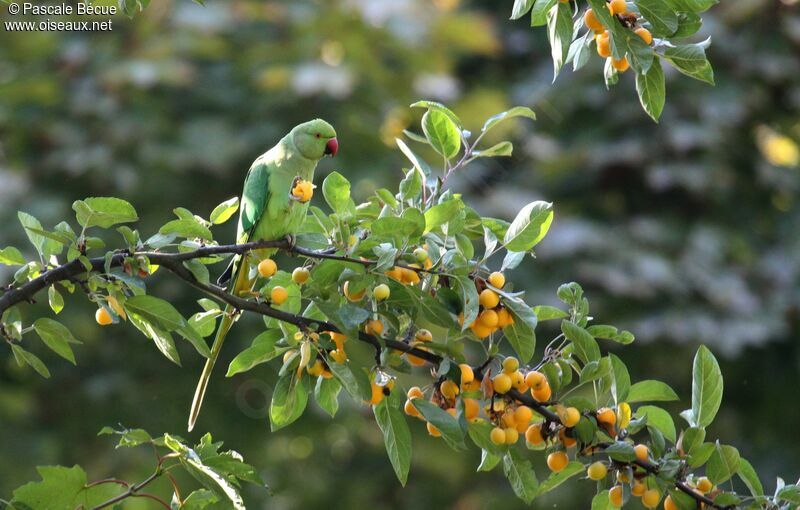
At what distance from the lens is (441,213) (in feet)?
5.57

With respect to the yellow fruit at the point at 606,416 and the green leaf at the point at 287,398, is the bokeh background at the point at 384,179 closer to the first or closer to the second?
the green leaf at the point at 287,398

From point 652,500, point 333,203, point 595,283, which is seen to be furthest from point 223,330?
point 595,283

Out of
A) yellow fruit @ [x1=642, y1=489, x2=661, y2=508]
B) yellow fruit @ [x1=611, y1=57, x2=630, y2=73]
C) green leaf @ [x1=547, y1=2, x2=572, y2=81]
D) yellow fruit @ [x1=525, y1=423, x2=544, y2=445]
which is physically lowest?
yellow fruit @ [x1=642, y1=489, x2=661, y2=508]

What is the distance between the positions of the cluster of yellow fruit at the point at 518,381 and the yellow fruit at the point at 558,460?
10 centimetres

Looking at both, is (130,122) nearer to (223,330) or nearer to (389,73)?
(389,73)

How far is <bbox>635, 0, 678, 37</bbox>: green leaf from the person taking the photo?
1730mm

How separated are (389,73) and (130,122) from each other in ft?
5.54

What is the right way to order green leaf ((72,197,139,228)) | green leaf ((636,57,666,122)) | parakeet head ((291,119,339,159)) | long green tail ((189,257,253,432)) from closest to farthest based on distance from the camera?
green leaf ((72,197,139,228))
green leaf ((636,57,666,122))
long green tail ((189,257,253,432))
parakeet head ((291,119,339,159))

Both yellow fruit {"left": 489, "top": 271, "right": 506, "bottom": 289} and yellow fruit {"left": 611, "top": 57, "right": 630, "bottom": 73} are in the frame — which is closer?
yellow fruit {"left": 489, "top": 271, "right": 506, "bottom": 289}

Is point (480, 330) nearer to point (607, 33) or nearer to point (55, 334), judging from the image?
point (607, 33)

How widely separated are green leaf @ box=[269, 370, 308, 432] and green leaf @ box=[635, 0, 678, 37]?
0.89m

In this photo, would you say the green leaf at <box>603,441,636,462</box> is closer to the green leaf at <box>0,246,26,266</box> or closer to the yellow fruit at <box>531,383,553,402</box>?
the yellow fruit at <box>531,383,553,402</box>

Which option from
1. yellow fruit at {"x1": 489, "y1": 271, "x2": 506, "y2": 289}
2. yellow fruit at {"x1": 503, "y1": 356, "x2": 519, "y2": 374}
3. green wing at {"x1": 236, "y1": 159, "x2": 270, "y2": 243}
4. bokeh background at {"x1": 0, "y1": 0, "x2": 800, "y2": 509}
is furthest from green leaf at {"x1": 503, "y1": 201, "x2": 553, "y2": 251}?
bokeh background at {"x1": 0, "y1": 0, "x2": 800, "y2": 509}

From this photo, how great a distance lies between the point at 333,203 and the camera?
1.80 meters
